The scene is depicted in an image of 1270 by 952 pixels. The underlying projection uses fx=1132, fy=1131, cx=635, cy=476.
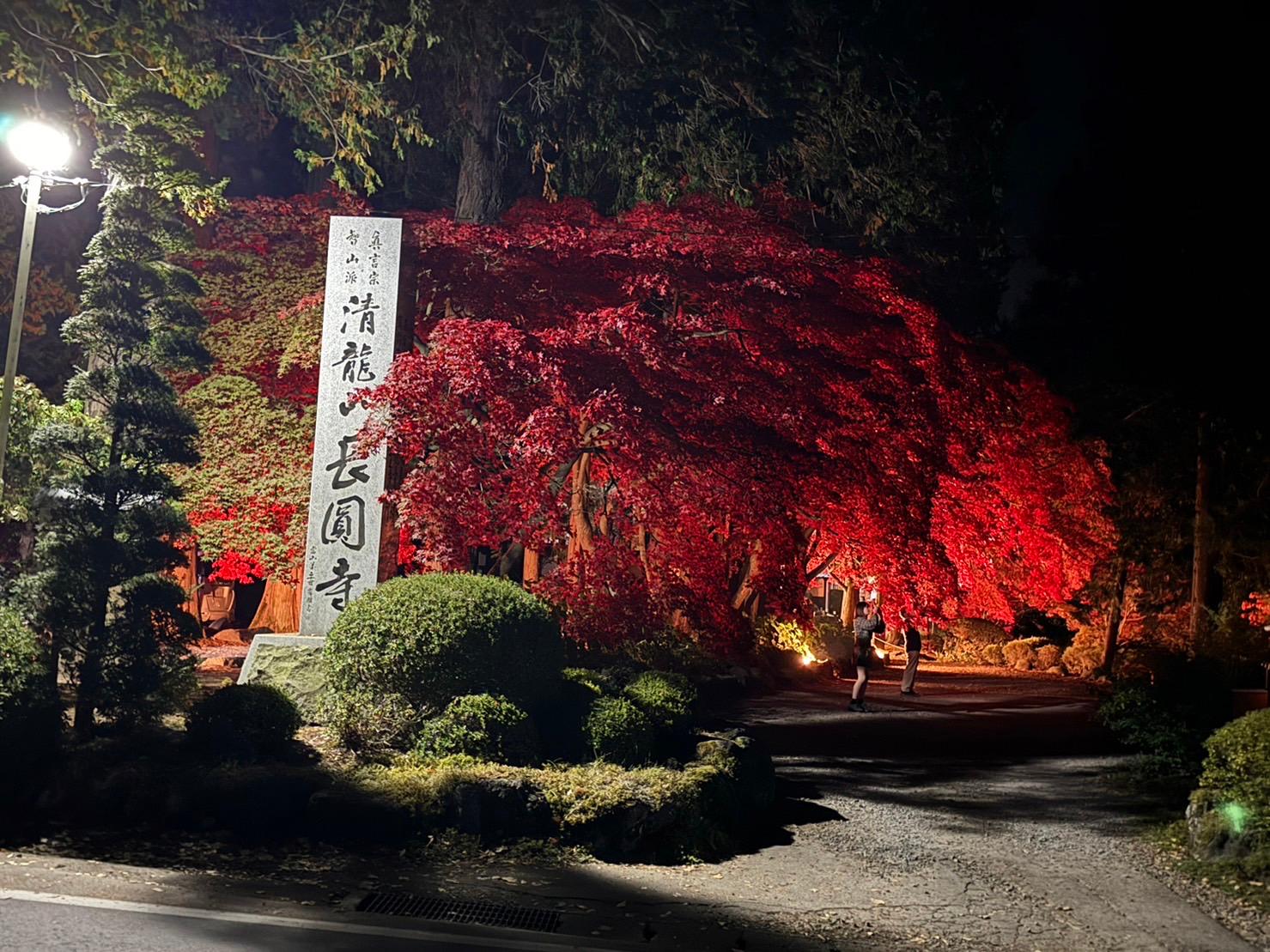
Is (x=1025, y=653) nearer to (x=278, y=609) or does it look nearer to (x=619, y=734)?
(x=278, y=609)

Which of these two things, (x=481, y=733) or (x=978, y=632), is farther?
(x=978, y=632)

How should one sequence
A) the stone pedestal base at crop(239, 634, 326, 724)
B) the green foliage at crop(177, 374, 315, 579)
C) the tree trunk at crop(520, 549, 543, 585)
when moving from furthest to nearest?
1. the tree trunk at crop(520, 549, 543, 585)
2. the green foliage at crop(177, 374, 315, 579)
3. the stone pedestal base at crop(239, 634, 326, 724)

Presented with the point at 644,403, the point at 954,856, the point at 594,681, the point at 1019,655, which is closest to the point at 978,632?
the point at 1019,655

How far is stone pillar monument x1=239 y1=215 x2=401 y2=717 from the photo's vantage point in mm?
9453

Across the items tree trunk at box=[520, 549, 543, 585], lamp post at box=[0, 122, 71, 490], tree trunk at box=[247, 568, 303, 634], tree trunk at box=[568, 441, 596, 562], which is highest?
lamp post at box=[0, 122, 71, 490]

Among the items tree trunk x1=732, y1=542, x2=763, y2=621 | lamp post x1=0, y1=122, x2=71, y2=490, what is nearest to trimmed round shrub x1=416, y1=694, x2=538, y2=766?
lamp post x1=0, y1=122, x2=71, y2=490

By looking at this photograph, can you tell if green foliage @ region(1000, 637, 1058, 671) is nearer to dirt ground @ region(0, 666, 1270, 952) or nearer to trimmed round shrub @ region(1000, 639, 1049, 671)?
trimmed round shrub @ region(1000, 639, 1049, 671)

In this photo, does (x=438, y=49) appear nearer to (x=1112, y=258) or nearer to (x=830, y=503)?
(x=830, y=503)

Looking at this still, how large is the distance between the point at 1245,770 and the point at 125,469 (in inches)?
295

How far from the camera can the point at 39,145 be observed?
790 cm

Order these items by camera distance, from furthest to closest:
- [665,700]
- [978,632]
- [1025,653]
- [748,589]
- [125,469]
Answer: [978,632] < [1025,653] < [748,589] < [665,700] < [125,469]

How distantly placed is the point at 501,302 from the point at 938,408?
222 inches

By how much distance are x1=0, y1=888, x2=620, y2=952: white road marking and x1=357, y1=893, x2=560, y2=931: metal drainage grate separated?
248 millimetres

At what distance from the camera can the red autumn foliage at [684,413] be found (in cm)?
1144
